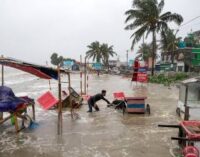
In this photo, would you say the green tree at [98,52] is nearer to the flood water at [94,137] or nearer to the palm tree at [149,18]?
the palm tree at [149,18]

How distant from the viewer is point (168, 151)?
7691 millimetres

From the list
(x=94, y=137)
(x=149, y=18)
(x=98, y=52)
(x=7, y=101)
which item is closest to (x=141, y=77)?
(x=149, y=18)

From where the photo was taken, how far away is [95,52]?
82.6 m

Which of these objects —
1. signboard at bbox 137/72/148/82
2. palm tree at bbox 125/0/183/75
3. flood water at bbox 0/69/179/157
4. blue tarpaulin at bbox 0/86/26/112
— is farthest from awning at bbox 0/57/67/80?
palm tree at bbox 125/0/183/75

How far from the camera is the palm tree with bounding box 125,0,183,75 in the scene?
33312 mm

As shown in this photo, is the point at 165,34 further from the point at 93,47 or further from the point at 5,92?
the point at 93,47

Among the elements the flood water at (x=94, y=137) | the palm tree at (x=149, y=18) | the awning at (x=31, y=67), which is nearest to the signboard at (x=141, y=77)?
the palm tree at (x=149, y=18)

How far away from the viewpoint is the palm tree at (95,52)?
269 feet

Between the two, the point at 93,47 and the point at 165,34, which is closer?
the point at 165,34

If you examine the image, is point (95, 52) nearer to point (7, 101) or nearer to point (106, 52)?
point (106, 52)

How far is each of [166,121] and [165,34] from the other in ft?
80.9

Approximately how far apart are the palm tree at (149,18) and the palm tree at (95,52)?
47.5 meters

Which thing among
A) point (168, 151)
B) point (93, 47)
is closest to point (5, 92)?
point (168, 151)

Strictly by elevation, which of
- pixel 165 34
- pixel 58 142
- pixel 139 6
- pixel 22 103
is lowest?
pixel 58 142
